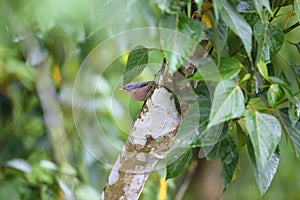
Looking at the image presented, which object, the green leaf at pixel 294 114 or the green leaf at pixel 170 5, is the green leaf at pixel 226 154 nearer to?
the green leaf at pixel 294 114

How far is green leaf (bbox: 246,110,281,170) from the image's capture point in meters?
0.52

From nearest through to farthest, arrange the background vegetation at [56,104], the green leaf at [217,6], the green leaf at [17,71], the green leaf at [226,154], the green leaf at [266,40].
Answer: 1. the green leaf at [217,6]
2. the green leaf at [266,40]
3. the green leaf at [226,154]
4. the background vegetation at [56,104]
5. the green leaf at [17,71]

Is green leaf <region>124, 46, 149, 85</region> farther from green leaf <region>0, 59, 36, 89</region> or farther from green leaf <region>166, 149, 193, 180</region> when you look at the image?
green leaf <region>0, 59, 36, 89</region>

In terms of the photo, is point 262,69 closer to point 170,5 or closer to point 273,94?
point 273,94

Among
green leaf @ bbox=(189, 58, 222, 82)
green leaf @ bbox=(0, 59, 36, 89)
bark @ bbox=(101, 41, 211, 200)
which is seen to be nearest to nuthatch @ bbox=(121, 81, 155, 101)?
bark @ bbox=(101, 41, 211, 200)

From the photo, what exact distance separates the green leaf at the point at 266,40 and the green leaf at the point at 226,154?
0.49ft

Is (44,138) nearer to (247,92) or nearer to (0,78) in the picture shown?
(0,78)

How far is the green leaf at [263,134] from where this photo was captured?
52cm

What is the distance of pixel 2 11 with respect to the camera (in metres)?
1.03

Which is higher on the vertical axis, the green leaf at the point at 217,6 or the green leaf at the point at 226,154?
the green leaf at the point at 217,6

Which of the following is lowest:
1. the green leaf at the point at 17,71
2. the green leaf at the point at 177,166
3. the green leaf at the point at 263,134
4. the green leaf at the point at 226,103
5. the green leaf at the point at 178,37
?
the green leaf at the point at 177,166

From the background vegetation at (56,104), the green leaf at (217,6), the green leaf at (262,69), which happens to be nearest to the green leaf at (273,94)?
the green leaf at (262,69)

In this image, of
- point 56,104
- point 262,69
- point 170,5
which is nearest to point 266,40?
point 262,69

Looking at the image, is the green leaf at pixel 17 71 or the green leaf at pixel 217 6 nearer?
the green leaf at pixel 217 6
